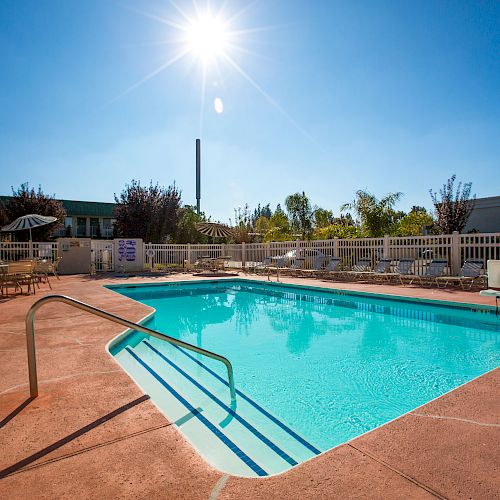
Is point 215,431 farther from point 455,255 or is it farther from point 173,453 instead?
point 455,255

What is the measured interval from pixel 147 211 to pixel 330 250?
12705 millimetres

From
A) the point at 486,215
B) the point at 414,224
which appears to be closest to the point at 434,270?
the point at 486,215

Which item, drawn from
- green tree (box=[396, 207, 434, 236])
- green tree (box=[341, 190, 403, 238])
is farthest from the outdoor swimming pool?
green tree (box=[396, 207, 434, 236])

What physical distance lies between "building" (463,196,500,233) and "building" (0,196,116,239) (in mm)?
29398

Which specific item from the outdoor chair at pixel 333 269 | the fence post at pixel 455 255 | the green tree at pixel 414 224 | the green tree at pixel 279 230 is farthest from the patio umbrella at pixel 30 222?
the green tree at pixel 414 224

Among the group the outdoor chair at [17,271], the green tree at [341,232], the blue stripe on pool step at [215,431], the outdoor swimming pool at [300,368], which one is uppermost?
the green tree at [341,232]

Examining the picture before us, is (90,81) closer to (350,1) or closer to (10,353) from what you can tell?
(350,1)

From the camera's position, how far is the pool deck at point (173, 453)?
175 cm

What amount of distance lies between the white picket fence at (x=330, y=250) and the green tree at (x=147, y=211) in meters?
3.34

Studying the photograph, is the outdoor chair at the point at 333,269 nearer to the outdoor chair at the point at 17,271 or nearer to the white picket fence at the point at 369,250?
the white picket fence at the point at 369,250

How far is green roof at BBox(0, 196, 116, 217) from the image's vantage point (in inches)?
1268

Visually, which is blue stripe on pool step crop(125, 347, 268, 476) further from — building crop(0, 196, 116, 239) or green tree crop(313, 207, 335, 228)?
building crop(0, 196, 116, 239)

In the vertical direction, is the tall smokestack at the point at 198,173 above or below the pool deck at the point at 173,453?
above

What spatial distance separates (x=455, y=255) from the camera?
1207cm
